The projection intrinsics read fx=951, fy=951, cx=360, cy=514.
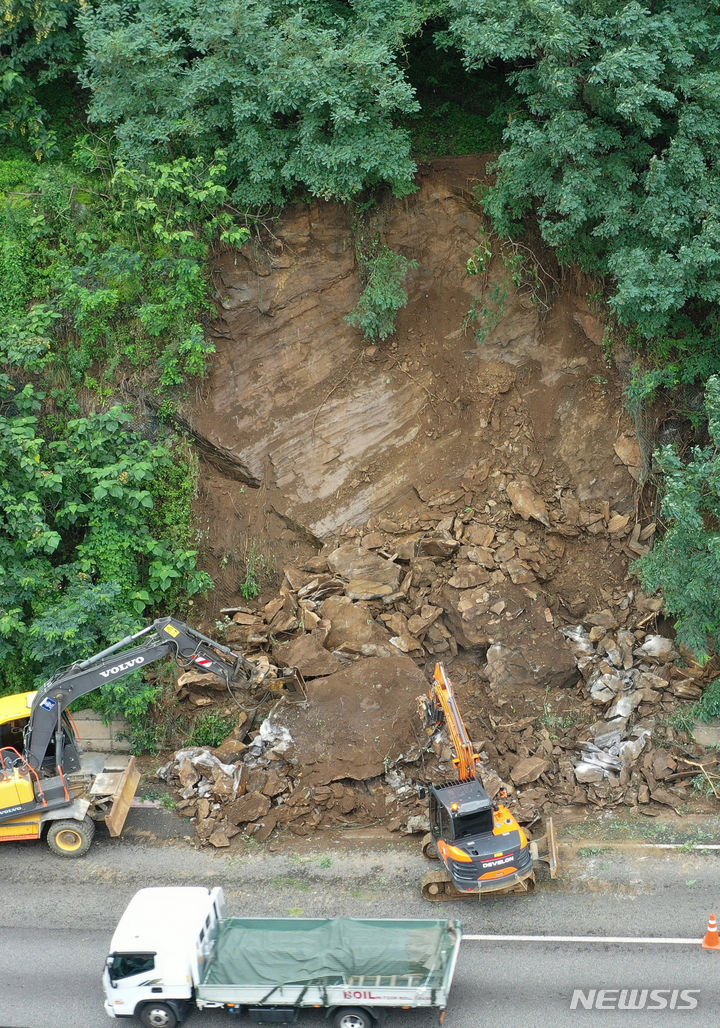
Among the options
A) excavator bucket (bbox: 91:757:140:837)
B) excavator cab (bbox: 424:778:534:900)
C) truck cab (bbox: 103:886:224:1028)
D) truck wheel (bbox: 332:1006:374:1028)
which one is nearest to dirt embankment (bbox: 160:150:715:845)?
excavator bucket (bbox: 91:757:140:837)

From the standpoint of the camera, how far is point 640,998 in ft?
36.6

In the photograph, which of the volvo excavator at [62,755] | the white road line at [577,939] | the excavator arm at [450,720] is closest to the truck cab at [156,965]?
the volvo excavator at [62,755]

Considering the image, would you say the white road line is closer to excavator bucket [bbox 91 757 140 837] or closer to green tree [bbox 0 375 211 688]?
excavator bucket [bbox 91 757 140 837]

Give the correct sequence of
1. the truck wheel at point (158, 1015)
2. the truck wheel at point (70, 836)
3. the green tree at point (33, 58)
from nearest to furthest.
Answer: the truck wheel at point (158, 1015), the truck wheel at point (70, 836), the green tree at point (33, 58)

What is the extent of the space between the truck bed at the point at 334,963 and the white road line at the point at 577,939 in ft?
3.34

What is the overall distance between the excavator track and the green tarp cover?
1.59 metres

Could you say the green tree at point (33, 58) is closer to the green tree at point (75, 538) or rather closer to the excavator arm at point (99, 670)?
the green tree at point (75, 538)

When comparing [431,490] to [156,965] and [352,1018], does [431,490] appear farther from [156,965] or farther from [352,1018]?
[156,965]

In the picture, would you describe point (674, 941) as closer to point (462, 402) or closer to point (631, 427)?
point (631, 427)

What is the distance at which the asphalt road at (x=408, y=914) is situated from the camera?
36.8ft

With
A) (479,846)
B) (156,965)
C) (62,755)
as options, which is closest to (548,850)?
(479,846)

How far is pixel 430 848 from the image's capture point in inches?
544

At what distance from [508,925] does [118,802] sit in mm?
6015

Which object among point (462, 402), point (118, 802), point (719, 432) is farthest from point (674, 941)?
point (462, 402)
